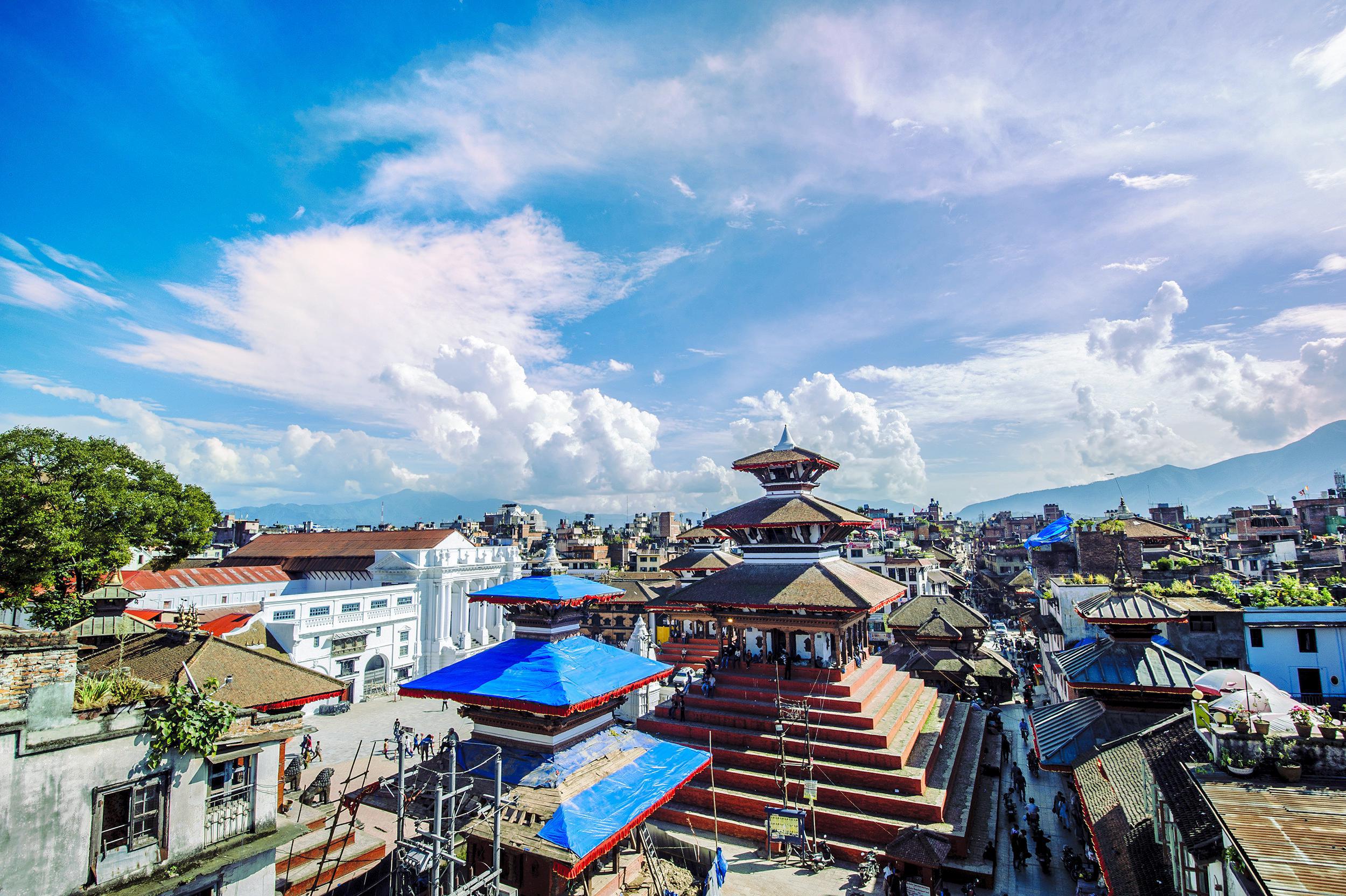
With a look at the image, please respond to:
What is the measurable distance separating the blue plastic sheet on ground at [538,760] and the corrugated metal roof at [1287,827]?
10.6 meters

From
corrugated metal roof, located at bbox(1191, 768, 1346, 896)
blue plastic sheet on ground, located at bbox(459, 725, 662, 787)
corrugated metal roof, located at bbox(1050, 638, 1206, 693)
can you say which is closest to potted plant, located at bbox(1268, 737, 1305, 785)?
corrugated metal roof, located at bbox(1191, 768, 1346, 896)

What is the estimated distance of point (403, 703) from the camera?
3722 centimetres

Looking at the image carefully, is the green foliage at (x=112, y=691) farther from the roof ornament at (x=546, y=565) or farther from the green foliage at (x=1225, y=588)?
the green foliage at (x=1225, y=588)

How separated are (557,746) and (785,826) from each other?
24.9 ft

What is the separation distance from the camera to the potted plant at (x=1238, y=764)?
888 cm

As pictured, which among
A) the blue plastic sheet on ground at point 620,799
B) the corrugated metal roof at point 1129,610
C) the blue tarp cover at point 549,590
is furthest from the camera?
the corrugated metal roof at point 1129,610

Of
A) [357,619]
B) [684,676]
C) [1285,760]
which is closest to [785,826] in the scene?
[1285,760]

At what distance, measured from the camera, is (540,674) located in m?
13.5

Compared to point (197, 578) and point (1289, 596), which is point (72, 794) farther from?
point (197, 578)

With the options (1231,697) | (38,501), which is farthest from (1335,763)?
(38,501)

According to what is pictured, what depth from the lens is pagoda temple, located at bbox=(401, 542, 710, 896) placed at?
37.9 feet

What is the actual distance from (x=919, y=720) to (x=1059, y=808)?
456 centimetres

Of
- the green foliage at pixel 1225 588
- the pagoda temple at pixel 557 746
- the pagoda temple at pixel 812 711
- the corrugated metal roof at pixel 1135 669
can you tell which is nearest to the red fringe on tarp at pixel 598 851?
the pagoda temple at pixel 557 746

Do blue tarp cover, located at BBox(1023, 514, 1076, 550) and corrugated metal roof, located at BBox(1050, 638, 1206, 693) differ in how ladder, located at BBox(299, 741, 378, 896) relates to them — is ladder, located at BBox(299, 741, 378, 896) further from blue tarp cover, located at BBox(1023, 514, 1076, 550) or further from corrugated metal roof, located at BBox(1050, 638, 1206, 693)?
blue tarp cover, located at BBox(1023, 514, 1076, 550)
